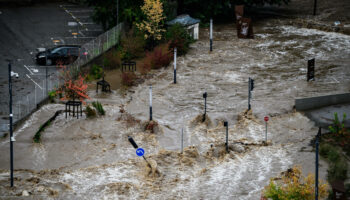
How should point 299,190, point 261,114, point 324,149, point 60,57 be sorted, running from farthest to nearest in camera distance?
point 60,57 → point 261,114 → point 324,149 → point 299,190

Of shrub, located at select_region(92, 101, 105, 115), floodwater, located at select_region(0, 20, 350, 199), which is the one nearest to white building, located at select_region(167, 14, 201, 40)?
floodwater, located at select_region(0, 20, 350, 199)

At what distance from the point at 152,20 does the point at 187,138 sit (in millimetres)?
16723

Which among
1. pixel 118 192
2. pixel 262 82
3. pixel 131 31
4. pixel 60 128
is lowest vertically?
pixel 118 192

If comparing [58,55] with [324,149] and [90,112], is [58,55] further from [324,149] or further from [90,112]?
[324,149]

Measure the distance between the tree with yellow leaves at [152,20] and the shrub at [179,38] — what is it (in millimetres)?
699

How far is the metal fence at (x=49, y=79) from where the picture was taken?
3034 centimetres

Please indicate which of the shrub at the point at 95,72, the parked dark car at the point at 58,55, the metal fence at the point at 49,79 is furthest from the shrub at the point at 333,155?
the parked dark car at the point at 58,55

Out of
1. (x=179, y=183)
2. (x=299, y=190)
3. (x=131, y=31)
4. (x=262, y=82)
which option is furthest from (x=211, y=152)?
(x=131, y=31)

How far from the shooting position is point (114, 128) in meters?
28.9

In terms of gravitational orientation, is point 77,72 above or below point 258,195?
above

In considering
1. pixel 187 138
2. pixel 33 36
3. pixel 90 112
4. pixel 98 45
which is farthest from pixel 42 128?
pixel 33 36

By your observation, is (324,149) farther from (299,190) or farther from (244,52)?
(244,52)

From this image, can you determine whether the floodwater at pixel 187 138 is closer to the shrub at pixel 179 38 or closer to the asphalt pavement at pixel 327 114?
the asphalt pavement at pixel 327 114

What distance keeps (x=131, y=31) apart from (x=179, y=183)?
22.6m
